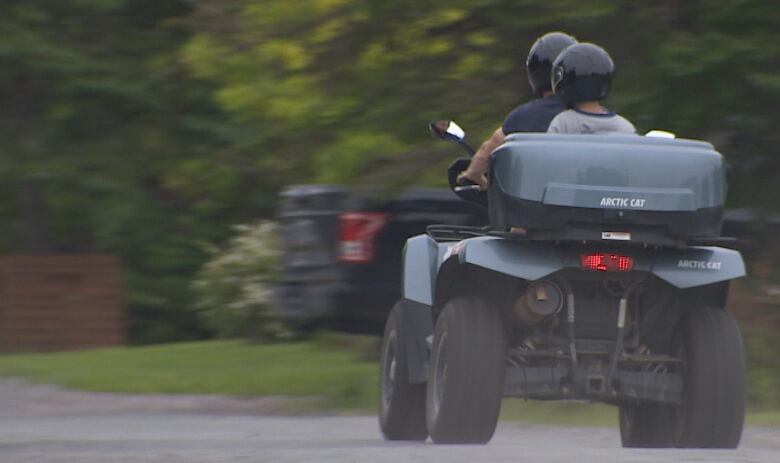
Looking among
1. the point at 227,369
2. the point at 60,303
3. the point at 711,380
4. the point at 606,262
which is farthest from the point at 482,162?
the point at 60,303

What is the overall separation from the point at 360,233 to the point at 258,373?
150 centimetres

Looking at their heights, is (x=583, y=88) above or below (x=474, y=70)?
above

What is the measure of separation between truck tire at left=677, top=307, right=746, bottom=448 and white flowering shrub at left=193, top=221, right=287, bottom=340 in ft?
33.6

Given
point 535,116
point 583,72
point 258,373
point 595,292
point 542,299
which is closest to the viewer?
point 542,299

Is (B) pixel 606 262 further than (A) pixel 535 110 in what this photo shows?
No

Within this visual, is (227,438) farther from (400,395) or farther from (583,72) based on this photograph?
(583,72)

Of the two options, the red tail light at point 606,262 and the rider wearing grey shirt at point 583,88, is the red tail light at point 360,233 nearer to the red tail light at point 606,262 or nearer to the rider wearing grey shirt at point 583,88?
the rider wearing grey shirt at point 583,88

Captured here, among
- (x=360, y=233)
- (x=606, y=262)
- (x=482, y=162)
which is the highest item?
(x=482, y=162)

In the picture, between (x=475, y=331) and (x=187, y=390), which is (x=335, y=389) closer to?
(x=187, y=390)

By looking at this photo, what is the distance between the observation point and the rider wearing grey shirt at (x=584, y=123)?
7.49 metres

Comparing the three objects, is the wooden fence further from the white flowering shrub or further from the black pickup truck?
the black pickup truck

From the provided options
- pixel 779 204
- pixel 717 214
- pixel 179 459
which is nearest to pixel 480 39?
pixel 779 204

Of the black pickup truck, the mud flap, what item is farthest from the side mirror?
the black pickup truck

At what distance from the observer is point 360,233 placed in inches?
539
